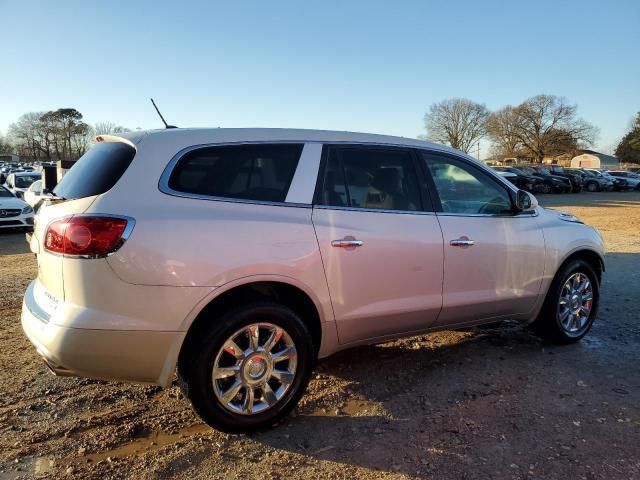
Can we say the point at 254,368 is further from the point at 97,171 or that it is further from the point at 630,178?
the point at 630,178

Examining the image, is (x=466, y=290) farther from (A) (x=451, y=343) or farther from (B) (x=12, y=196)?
(B) (x=12, y=196)

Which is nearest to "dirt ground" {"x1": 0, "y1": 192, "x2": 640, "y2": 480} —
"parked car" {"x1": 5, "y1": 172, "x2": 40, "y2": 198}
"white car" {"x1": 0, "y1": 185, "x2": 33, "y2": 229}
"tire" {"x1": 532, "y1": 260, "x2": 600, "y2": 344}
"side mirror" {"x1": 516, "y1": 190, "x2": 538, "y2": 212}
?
"tire" {"x1": 532, "y1": 260, "x2": 600, "y2": 344}

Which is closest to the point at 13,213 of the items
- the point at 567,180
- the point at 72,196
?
the point at 72,196

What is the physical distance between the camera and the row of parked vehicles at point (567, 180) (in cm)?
3531

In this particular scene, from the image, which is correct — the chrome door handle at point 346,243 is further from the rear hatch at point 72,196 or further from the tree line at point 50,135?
the tree line at point 50,135

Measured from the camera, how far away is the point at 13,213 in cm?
1455

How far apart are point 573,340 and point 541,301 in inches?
22.8

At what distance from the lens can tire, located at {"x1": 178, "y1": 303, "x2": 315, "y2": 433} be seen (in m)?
2.90

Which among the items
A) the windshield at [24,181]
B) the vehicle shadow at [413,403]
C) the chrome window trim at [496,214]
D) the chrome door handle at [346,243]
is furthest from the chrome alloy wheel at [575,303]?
the windshield at [24,181]

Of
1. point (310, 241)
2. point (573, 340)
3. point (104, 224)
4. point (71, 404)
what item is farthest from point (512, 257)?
point (71, 404)

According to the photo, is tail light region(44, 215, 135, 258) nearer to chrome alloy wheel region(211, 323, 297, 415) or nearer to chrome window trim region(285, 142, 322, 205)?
chrome alloy wheel region(211, 323, 297, 415)

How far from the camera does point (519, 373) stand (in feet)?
13.3

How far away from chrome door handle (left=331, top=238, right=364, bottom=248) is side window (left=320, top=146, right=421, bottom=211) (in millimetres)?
252

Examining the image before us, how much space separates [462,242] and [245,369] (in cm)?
182
